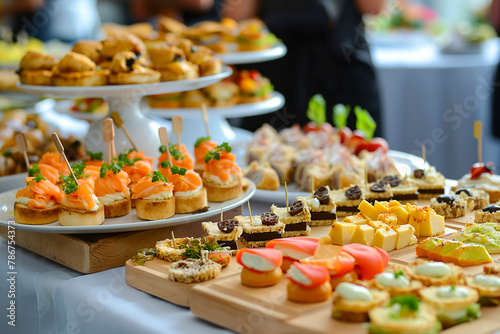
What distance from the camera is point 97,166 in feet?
6.74

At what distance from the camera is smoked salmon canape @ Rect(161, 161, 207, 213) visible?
186cm

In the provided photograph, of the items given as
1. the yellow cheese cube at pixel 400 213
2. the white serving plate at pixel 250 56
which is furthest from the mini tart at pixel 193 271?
the white serving plate at pixel 250 56

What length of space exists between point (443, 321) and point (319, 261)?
30cm

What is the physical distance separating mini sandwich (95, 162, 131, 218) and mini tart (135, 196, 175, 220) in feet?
0.24

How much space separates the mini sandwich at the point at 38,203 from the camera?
176cm

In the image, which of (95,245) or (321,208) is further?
(321,208)

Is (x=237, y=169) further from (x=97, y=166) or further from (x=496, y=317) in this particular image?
(x=496, y=317)

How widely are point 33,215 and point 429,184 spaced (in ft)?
4.37

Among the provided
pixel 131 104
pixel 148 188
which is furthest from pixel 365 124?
pixel 148 188

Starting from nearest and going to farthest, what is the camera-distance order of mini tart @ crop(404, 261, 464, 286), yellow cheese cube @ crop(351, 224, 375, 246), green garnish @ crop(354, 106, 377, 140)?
1. mini tart @ crop(404, 261, 464, 286)
2. yellow cheese cube @ crop(351, 224, 375, 246)
3. green garnish @ crop(354, 106, 377, 140)

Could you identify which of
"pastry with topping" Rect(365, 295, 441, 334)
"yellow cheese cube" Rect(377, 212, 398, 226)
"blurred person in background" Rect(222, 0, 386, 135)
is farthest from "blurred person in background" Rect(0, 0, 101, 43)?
"pastry with topping" Rect(365, 295, 441, 334)

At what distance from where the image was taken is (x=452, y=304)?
123cm

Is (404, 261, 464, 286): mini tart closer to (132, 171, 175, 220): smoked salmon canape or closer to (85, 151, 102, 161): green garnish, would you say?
(132, 171, 175, 220): smoked salmon canape

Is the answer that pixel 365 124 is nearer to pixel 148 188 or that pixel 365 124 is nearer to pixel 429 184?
pixel 429 184
